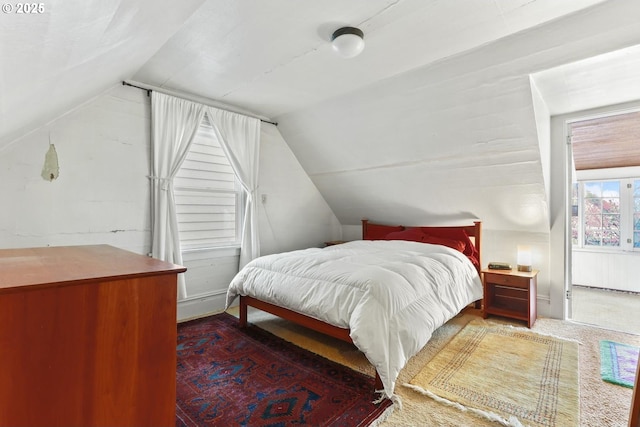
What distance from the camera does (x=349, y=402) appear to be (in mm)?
1827

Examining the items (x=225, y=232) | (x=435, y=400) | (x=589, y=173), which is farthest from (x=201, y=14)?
(x=589, y=173)

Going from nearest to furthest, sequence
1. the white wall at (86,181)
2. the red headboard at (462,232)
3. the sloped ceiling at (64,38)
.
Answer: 1. the sloped ceiling at (64,38)
2. the white wall at (86,181)
3. the red headboard at (462,232)

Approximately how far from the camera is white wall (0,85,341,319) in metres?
2.41

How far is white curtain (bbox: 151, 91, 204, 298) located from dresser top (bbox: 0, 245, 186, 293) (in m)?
1.58

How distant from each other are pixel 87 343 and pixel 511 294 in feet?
12.4

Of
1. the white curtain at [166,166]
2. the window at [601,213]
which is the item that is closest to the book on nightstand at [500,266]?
the window at [601,213]

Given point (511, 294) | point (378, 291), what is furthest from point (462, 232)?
point (378, 291)

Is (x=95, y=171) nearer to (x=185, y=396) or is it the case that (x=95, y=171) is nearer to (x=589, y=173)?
(x=185, y=396)

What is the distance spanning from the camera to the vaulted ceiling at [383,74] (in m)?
1.29

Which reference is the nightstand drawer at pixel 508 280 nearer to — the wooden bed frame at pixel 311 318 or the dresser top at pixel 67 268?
the wooden bed frame at pixel 311 318

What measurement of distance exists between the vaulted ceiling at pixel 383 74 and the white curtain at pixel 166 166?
0.78ft

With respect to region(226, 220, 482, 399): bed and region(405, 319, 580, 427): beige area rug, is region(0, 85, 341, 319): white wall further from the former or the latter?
region(405, 319, 580, 427): beige area rug

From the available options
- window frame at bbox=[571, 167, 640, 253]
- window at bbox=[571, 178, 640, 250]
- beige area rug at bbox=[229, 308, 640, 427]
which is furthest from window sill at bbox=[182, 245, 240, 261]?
window frame at bbox=[571, 167, 640, 253]

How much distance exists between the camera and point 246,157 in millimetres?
3793
